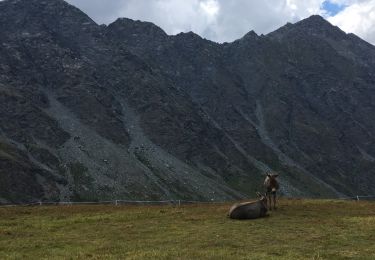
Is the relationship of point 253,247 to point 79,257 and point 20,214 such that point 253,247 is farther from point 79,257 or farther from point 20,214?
point 20,214

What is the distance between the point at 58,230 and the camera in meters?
34.8

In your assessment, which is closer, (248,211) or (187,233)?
(187,233)

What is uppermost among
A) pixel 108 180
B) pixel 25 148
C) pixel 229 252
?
pixel 25 148

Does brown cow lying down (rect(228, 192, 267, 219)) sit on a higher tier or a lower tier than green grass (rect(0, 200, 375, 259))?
higher

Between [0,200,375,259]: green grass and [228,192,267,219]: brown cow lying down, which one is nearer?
[0,200,375,259]: green grass

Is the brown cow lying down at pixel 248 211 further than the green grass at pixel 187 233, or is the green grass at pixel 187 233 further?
the brown cow lying down at pixel 248 211

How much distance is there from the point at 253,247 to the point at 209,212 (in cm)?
1538

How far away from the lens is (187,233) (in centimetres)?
3164

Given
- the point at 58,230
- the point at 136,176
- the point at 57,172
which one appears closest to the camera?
the point at 58,230

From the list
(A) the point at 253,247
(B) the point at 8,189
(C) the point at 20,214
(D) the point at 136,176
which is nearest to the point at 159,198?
(D) the point at 136,176

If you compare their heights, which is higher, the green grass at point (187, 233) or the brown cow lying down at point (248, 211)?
the brown cow lying down at point (248, 211)

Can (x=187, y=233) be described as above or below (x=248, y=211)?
below

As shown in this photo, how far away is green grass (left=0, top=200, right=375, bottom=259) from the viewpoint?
83.4ft

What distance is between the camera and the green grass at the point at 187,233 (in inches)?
1000
